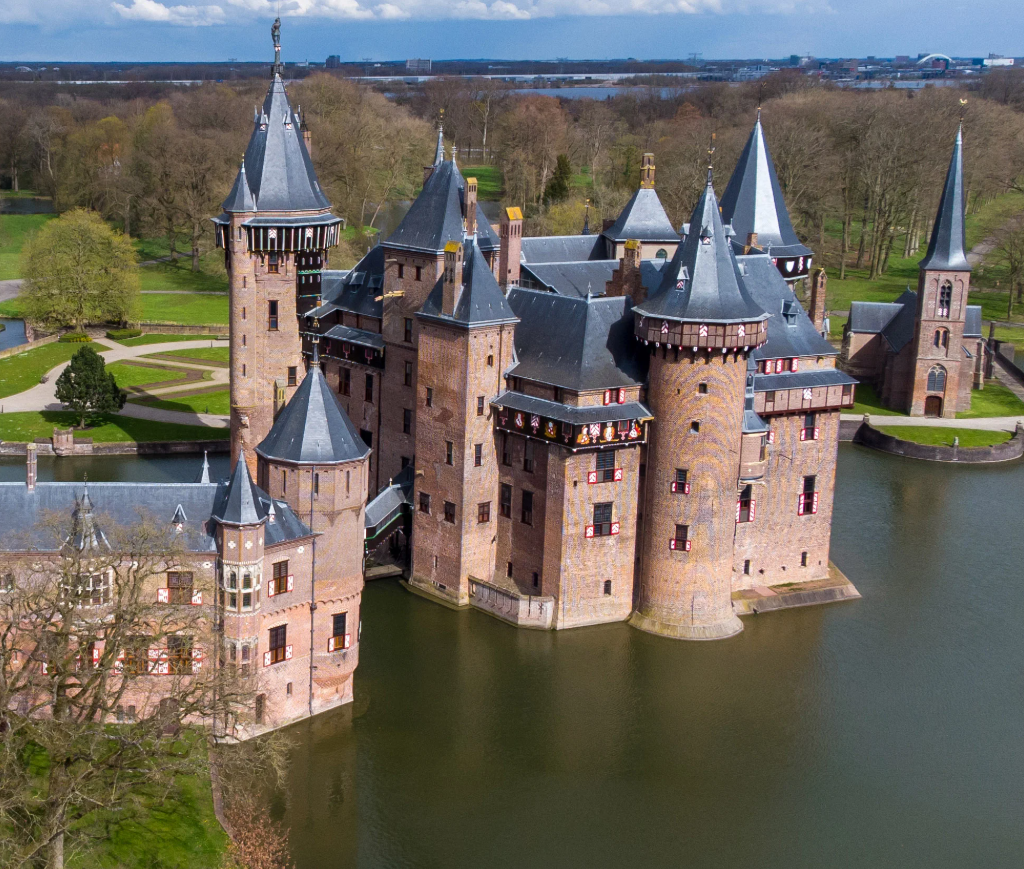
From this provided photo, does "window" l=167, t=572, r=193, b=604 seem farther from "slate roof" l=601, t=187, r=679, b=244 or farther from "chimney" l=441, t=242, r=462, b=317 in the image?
"slate roof" l=601, t=187, r=679, b=244

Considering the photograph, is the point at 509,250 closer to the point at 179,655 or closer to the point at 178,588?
the point at 178,588

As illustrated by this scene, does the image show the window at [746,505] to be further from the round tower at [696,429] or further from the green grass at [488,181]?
the green grass at [488,181]

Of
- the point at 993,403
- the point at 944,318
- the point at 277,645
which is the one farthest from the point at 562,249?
the point at 993,403

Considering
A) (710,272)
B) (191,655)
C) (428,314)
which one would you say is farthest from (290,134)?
(191,655)

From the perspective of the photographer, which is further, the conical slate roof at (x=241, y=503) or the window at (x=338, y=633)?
the window at (x=338, y=633)

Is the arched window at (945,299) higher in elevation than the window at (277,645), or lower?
higher

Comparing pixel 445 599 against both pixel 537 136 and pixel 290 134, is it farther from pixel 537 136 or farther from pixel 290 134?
Answer: pixel 537 136

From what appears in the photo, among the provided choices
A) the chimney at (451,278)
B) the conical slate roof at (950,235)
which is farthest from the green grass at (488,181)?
the chimney at (451,278)

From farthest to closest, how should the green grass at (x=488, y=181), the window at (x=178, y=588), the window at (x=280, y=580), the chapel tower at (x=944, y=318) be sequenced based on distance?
the green grass at (x=488, y=181) < the chapel tower at (x=944, y=318) < the window at (x=280, y=580) < the window at (x=178, y=588)
